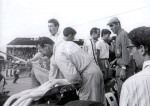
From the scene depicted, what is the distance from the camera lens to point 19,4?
3455 mm

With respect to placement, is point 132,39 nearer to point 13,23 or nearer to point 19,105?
point 19,105

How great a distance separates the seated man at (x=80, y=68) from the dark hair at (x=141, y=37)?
3.78 feet

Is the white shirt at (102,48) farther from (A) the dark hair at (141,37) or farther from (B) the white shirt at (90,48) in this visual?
(A) the dark hair at (141,37)

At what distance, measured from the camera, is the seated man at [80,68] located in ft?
7.93

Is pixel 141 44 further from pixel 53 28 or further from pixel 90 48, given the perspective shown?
pixel 90 48

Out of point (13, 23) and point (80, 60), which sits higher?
point (13, 23)

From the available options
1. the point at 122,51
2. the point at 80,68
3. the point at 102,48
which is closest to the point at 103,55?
the point at 102,48

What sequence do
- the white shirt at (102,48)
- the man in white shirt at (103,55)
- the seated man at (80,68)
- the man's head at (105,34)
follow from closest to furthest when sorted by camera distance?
the seated man at (80,68) < the man in white shirt at (103,55) < the white shirt at (102,48) < the man's head at (105,34)

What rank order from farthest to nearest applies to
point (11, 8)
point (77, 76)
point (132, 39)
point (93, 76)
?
point (11, 8)
point (93, 76)
point (77, 76)
point (132, 39)

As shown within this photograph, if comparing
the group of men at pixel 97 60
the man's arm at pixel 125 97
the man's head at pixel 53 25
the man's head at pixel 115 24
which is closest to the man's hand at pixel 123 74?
the group of men at pixel 97 60

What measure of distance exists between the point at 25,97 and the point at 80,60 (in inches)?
36.9

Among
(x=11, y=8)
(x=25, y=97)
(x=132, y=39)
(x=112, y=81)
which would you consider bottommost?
(x=112, y=81)

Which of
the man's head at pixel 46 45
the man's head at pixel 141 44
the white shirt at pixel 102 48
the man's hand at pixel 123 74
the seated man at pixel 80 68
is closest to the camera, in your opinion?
the man's head at pixel 141 44

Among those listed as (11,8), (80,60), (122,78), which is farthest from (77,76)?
(11,8)
